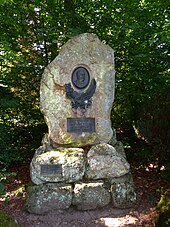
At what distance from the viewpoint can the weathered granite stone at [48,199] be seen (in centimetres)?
436

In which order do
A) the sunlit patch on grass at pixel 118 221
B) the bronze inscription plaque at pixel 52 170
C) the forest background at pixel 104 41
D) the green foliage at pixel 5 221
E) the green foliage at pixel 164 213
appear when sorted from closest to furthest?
the green foliage at pixel 5 221 → the green foliage at pixel 164 213 → the sunlit patch on grass at pixel 118 221 → the bronze inscription plaque at pixel 52 170 → the forest background at pixel 104 41

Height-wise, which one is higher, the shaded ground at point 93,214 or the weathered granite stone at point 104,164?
the weathered granite stone at point 104,164

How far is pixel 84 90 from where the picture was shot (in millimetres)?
5230

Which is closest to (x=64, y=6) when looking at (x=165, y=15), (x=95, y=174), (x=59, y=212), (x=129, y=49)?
(x=129, y=49)

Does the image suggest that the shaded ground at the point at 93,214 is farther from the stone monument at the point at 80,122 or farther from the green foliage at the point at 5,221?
the green foliage at the point at 5,221

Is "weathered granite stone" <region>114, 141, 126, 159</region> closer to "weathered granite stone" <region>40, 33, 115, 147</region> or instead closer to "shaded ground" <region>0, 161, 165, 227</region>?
"weathered granite stone" <region>40, 33, 115, 147</region>

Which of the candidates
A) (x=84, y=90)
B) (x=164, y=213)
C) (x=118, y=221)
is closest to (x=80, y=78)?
(x=84, y=90)

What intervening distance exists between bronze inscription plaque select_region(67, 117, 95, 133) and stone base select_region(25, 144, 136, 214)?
43cm

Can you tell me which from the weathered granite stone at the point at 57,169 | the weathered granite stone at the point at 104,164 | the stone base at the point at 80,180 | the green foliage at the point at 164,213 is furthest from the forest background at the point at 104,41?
the green foliage at the point at 164,213

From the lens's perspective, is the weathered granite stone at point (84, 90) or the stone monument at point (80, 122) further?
the weathered granite stone at point (84, 90)

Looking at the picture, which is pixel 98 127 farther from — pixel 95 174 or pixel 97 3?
pixel 97 3

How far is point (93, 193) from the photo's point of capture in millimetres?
4453

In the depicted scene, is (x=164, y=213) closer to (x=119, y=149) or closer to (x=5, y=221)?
(x=5, y=221)

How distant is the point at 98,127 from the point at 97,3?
11.2ft
